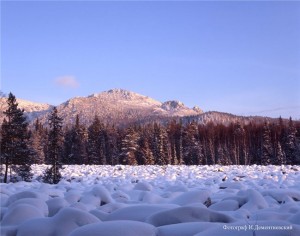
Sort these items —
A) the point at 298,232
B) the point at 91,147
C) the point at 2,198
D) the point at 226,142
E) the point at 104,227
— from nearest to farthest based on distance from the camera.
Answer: the point at 298,232 → the point at 104,227 → the point at 2,198 → the point at 91,147 → the point at 226,142

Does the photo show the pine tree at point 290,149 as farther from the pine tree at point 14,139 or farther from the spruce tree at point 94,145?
the pine tree at point 14,139

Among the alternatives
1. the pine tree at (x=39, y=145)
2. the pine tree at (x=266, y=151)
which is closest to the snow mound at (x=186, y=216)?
the pine tree at (x=266, y=151)

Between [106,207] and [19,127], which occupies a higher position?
[19,127]

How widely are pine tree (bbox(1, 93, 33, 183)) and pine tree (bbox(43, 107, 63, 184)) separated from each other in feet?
5.76

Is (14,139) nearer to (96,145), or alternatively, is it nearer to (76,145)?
(76,145)

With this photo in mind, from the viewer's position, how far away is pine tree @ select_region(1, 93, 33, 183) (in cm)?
2414

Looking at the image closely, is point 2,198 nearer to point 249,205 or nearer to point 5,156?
point 249,205

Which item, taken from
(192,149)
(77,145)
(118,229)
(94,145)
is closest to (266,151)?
(192,149)

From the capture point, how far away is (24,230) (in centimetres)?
402

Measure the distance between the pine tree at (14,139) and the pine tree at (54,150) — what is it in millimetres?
1755

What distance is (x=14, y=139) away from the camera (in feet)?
80.8

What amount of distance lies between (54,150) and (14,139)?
9.91 ft

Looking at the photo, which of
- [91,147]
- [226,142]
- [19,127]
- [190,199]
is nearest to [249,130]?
[226,142]

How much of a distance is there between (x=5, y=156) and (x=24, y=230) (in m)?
22.3
